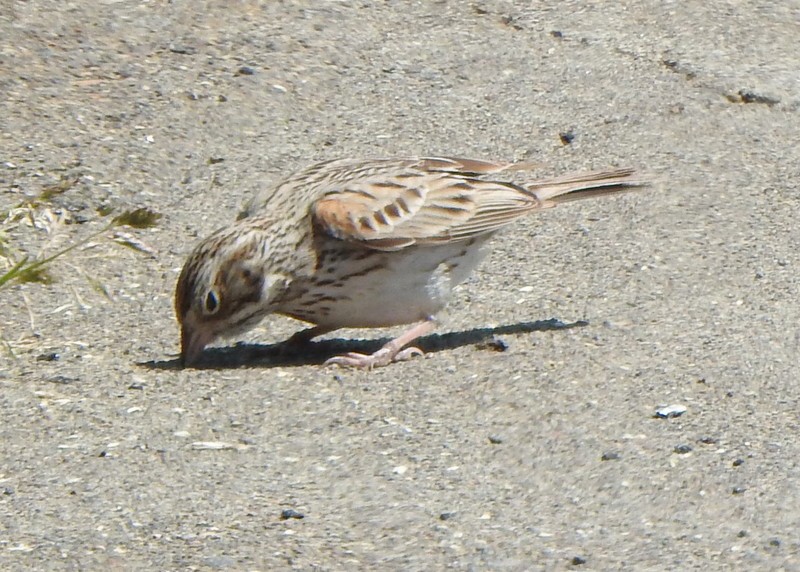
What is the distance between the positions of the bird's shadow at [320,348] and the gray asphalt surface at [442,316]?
0.02 metres

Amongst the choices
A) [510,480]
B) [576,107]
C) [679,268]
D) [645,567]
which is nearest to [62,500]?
[510,480]

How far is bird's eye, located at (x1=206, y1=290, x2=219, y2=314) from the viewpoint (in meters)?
6.51

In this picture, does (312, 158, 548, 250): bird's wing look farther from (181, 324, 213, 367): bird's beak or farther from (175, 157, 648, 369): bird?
(181, 324, 213, 367): bird's beak

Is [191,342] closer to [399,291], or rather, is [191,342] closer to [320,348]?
[320,348]

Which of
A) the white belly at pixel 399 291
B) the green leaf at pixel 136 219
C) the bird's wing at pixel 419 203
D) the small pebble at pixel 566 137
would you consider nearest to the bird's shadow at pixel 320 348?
the white belly at pixel 399 291

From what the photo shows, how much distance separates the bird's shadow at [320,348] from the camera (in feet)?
22.1

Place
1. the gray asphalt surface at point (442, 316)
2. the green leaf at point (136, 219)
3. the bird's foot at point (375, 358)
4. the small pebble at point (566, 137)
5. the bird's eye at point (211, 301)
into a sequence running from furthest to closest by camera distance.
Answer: the small pebble at point (566, 137), the bird's foot at point (375, 358), the bird's eye at point (211, 301), the green leaf at point (136, 219), the gray asphalt surface at point (442, 316)

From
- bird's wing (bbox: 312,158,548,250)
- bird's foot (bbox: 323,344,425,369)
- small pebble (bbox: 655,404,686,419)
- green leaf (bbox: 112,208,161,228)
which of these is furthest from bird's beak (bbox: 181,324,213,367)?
small pebble (bbox: 655,404,686,419)

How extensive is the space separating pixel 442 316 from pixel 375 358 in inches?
26.6

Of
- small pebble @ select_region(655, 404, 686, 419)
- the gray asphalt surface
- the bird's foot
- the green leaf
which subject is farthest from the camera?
the bird's foot

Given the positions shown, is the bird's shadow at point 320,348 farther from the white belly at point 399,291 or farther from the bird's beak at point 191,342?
the white belly at point 399,291

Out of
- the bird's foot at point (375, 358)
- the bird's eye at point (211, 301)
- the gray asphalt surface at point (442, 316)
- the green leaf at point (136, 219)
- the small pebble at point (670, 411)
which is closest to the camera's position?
the gray asphalt surface at point (442, 316)

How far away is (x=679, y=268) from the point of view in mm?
7484

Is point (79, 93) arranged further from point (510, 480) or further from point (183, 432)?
point (510, 480)
